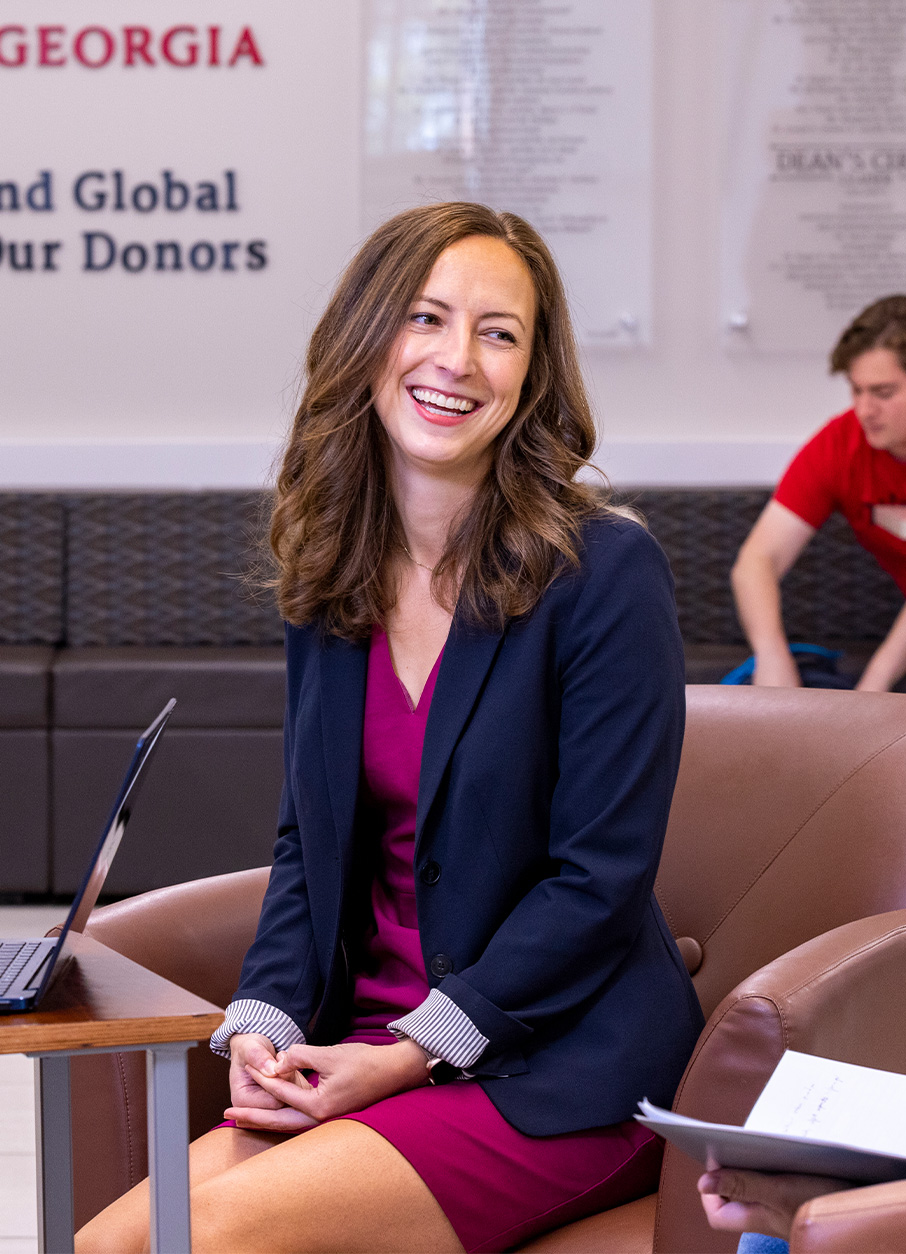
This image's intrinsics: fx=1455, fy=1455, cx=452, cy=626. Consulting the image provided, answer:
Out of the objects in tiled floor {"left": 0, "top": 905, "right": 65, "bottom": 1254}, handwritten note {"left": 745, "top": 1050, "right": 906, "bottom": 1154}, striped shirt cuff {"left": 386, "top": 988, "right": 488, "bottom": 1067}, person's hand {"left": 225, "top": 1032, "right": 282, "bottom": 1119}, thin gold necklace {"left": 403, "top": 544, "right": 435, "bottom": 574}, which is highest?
thin gold necklace {"left": 403, "top": 544, "right": 435, "bottom": 574}

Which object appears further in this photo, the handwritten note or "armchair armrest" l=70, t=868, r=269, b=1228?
"armchair armrest" l=70, t=868, r=269, b=1228

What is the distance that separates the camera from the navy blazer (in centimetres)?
150

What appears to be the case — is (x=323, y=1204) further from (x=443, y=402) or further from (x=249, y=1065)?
(x=443, y=402)

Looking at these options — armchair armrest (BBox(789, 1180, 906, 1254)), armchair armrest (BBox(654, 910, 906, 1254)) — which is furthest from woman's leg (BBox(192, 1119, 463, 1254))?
armchair armrest (BBox(789, 1180, 906, 1254))

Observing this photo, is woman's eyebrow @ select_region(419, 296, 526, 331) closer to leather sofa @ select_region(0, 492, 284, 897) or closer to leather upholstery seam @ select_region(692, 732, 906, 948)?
leather upholstery seam @ select_region(692, 732, 906, 948)

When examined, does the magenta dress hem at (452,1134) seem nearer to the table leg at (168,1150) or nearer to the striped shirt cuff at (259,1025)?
the striped shirt cuff at (259,1025)

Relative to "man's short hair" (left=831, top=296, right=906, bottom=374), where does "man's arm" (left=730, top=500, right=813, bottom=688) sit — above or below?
below

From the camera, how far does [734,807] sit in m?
1.93

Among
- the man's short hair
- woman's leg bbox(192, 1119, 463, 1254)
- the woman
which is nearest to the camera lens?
woman's leg bbox(192, 1119, 463, 1254)

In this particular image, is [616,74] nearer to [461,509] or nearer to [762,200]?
[762,200]

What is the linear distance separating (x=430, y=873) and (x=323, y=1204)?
14.5 inches

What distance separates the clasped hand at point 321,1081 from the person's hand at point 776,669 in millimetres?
2362

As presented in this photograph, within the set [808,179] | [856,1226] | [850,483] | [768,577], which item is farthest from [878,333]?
[856,1226]

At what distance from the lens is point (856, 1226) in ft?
3.41
